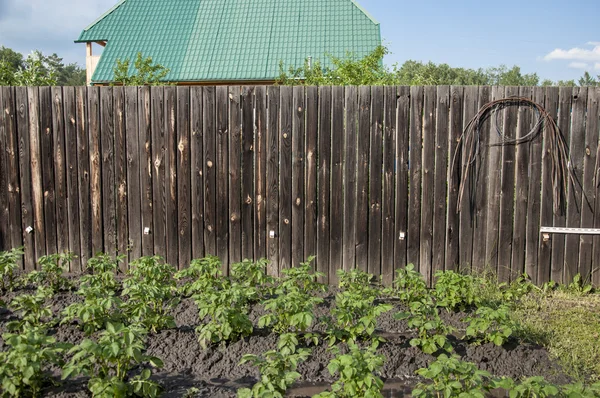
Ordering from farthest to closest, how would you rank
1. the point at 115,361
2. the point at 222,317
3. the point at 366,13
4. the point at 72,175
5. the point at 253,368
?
the point at 366,13 → the point at 72,175 → the point at 222,317 → the point at 253,368 → the point at 115,361

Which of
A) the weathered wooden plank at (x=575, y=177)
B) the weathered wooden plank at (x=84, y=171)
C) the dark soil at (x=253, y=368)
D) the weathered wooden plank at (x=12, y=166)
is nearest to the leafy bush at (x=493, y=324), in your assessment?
the dark soil at (x=253, y=368)

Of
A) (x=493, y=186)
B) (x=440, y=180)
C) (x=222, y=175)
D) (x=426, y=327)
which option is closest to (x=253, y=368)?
(x=426, y=327)

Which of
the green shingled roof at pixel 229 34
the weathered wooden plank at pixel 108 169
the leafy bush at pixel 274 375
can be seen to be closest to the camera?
the leafy bush at pixel 274 375

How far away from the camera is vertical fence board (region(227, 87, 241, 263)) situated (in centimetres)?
583

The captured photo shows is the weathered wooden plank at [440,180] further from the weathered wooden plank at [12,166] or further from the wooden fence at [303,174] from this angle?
the weathered wooden plank at [12,166]

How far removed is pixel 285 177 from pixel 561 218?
8.74ft

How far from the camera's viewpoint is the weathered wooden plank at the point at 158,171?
5.95m

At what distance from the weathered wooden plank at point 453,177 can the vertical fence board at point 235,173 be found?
1981mm

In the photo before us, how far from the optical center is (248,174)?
587 centimetres

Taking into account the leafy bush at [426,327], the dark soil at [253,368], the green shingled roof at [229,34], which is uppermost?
the green shingled roof at [229,34]

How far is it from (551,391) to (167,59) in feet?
63.3

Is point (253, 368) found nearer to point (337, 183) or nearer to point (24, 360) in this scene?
point (24, 360)

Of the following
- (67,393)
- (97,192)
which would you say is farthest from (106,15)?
(67,393)

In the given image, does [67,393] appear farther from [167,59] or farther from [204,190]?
[167,59]
